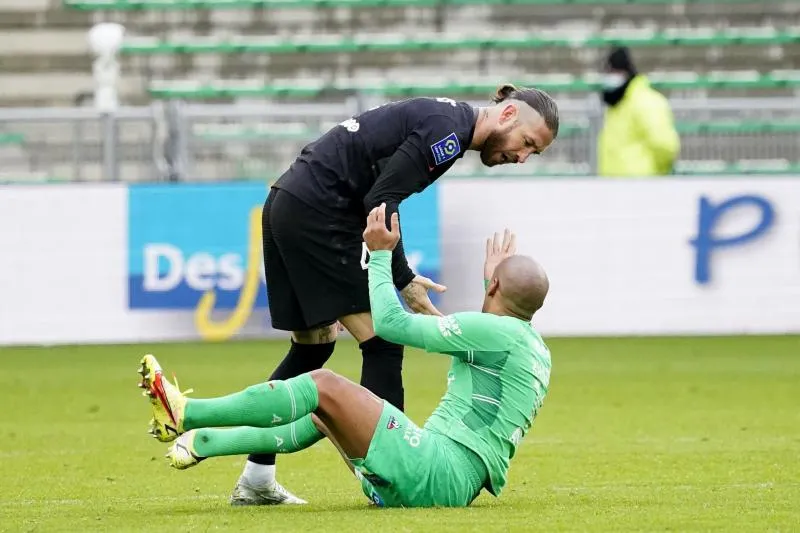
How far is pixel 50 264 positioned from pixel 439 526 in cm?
994

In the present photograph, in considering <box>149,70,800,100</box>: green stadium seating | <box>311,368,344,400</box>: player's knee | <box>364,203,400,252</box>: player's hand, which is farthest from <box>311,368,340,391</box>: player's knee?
<box>149,70,800,100</box>: green stadium seating

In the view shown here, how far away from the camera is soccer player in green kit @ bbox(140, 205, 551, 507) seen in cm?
566

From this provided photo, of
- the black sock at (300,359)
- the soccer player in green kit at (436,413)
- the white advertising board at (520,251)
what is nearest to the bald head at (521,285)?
the soccer player in green kit at (436,413)

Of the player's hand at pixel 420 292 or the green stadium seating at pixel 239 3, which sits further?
the green stadium seating at pixel 239 3

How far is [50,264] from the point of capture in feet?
48.0

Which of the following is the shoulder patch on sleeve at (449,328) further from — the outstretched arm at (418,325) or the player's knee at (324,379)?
the player's knee at (324,379)

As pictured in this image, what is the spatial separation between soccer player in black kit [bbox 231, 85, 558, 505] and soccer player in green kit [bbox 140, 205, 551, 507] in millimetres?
545

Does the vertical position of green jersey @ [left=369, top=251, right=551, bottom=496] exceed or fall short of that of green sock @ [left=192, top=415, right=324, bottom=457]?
it exceeds it

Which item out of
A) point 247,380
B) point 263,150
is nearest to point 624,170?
point 263,150

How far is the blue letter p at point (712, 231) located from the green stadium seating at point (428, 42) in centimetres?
620

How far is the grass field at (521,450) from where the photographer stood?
225 inches

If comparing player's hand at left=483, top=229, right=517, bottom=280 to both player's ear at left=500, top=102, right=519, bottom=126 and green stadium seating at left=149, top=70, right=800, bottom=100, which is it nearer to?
player's ear at left=500, top=102, right=519, bottom=126

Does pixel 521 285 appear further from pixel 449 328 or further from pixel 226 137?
pixel 226 137

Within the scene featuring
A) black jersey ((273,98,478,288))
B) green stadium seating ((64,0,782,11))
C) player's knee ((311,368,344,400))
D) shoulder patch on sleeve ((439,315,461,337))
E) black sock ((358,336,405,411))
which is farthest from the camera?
green stadium seating ((64,0,782,11))
